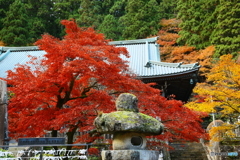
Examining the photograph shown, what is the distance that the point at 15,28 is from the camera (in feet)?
80.3

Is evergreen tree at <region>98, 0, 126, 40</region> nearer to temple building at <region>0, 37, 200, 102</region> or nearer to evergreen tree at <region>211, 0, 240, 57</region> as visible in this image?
temple building at <region>0, 37, 200, 102</region>

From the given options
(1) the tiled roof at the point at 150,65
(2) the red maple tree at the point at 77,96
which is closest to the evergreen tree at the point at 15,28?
(1) the tiled roof at the point at 150,65

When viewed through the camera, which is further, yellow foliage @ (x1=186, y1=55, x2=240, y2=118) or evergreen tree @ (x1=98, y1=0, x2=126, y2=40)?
evergreen tree @ (x1=98, y1=0, x2=126, y2=40)

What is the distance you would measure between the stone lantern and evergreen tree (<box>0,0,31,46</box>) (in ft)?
74.1

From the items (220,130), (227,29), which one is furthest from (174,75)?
(227,29)

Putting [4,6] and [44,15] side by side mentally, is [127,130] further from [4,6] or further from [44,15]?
[44,15]

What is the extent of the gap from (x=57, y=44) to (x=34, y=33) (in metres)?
22.1

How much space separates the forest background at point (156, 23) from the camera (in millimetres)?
20531

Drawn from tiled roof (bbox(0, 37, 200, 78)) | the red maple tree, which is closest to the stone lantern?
the red maple tree

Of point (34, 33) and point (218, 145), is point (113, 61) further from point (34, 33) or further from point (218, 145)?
point (34, 33)

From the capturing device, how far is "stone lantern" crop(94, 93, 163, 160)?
407 cm

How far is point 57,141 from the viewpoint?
4582 mm

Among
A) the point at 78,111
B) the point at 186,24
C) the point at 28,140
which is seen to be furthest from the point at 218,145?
the point at 186,24

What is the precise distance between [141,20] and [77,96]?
67.1ft
